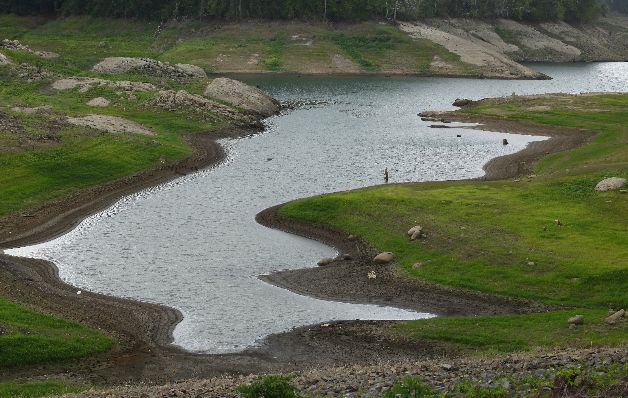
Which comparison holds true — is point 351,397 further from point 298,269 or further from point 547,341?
point 298,269

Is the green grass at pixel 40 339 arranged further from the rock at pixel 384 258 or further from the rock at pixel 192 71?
the rock at pixel 192 71

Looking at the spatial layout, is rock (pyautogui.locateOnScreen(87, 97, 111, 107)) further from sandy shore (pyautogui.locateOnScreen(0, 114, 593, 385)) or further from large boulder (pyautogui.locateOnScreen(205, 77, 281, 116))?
sandy shore (pyautogui.locateOnScreen(0, 114, 593, 385))

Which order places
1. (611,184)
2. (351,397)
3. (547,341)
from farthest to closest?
(611,184) < (547,341) < (351,397)

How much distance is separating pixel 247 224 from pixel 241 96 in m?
68.0

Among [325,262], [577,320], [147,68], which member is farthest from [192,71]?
[577,320]

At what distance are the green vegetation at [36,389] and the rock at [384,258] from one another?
2897cm

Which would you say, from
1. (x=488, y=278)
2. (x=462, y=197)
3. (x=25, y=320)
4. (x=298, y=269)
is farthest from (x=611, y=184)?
(x=25, y=320)

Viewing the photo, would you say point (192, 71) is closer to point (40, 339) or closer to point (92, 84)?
point (92, 84)

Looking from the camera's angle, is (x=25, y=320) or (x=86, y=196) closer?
(x=25, y=320)

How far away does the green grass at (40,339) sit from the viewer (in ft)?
166

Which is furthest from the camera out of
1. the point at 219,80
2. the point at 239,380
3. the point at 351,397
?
the point at 219,80

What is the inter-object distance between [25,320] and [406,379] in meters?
27.4

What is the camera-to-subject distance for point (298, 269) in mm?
69625

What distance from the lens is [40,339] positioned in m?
52.3
